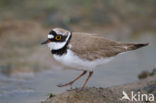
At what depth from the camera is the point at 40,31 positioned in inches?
472

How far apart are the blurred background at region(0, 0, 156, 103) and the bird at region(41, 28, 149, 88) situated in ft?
6.59

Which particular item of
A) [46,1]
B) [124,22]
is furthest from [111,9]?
[46,1]

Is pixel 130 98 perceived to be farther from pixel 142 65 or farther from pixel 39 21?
pixel 39 21

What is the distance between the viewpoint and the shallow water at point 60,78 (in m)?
7.93

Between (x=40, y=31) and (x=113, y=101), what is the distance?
6.39 meters

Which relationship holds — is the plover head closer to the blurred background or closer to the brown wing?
the brown wing

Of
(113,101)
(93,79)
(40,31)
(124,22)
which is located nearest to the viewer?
(113,101)

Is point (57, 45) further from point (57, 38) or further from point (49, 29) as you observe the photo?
point (49, 29)

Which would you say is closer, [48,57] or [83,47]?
[83,47]

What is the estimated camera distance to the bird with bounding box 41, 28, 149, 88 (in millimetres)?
5805

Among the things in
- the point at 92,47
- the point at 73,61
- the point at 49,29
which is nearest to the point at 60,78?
the point at 49,29

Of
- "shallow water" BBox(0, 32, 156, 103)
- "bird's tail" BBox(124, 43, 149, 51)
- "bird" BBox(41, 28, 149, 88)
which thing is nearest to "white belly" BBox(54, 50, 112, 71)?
"bird" BBox(41, 28, 149, 88)

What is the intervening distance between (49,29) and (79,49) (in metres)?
6.33

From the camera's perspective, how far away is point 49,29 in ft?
39.8
